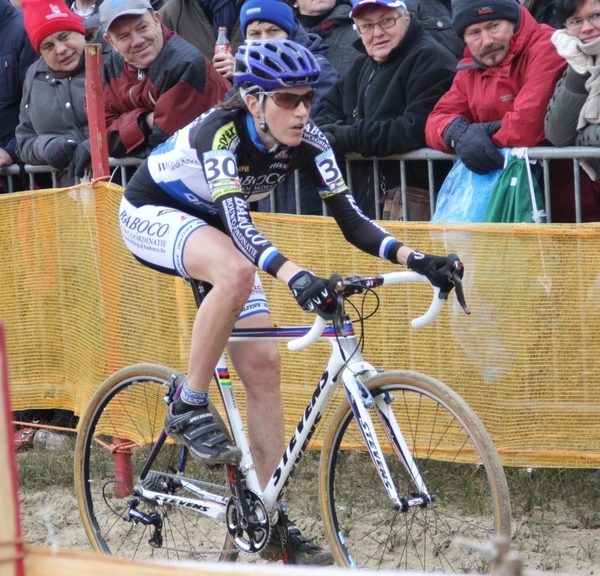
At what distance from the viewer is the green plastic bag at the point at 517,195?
5098mm

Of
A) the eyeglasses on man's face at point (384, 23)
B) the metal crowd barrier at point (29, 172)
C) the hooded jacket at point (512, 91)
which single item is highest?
the eyeglasses on man's face at point (384, 23)

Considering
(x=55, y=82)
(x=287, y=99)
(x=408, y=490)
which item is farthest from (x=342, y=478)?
(x=55, y=82)

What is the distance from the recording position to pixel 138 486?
4.71 metres

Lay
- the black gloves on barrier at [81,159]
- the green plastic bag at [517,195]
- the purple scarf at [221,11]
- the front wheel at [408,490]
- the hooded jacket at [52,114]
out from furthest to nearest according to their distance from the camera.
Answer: the purple scarf at [221,11], the hooded jacket at [52,114], the black gloves on barrier at [81,159], the green plastic bag at [517,195], the front wheel at [408,490]

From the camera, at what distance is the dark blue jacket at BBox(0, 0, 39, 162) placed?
24.2 feet

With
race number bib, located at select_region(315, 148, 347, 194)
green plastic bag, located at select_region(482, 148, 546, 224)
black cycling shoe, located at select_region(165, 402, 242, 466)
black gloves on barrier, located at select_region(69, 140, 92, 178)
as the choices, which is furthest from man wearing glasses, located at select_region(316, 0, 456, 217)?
black cycling shoe, located at select_region(165, 402, 242, 466)

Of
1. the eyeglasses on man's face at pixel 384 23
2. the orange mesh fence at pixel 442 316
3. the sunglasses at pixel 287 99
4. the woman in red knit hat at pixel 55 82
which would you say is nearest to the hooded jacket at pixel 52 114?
the woman in red knit hat at pixel 55 82

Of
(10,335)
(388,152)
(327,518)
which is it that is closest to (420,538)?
(327,518)

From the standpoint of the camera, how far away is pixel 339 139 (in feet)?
18.8

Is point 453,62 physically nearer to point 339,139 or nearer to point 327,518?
point 339,139

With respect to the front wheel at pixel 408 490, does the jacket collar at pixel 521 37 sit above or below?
above

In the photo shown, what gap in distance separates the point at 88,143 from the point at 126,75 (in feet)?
1.69

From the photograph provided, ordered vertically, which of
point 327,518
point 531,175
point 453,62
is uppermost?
point 453,62

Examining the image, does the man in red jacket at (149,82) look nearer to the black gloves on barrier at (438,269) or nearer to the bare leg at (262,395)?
the bare leg at (262,395)
